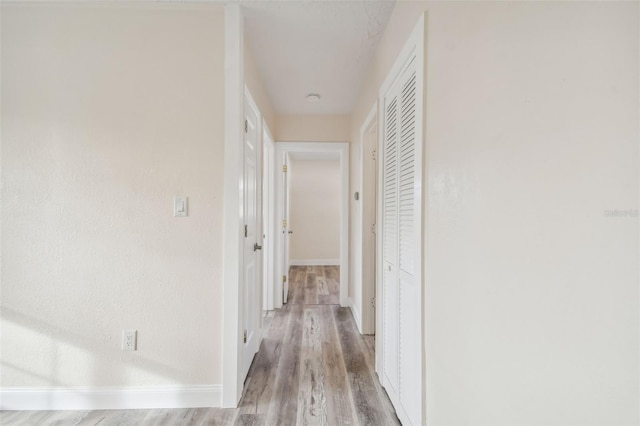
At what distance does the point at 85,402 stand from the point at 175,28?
229 centimetres

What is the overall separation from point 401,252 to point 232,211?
3.32ft

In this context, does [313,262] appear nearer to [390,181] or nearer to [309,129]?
[309,129]

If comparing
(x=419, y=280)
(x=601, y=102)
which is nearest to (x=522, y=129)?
(x=601, y=102)

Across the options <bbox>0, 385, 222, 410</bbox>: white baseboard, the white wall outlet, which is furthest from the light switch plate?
<bbox>0, 385, 222, 410</bbox>: white baseboard

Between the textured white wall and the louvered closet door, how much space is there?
105cm

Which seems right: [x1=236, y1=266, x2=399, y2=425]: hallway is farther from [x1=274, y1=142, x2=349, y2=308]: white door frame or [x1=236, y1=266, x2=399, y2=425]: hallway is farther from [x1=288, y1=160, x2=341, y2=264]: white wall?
[x1=288, y1=160, x2=341, y2=264]: white wall

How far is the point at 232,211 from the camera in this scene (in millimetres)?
1692

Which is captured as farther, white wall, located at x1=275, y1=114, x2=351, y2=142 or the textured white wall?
white wall, located at x1=275, y1=114, x2=351, y2=142

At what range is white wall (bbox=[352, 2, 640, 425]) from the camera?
52cm

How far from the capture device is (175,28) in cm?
171

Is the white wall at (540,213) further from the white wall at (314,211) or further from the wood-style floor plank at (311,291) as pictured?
the white wall at (314,211)

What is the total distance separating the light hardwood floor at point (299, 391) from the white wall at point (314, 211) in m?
3.32

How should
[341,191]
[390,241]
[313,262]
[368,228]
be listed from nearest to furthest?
[390,241] → [368,228] → [341,191] → [313,262]

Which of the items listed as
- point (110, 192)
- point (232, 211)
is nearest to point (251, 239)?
point (232, 211)
